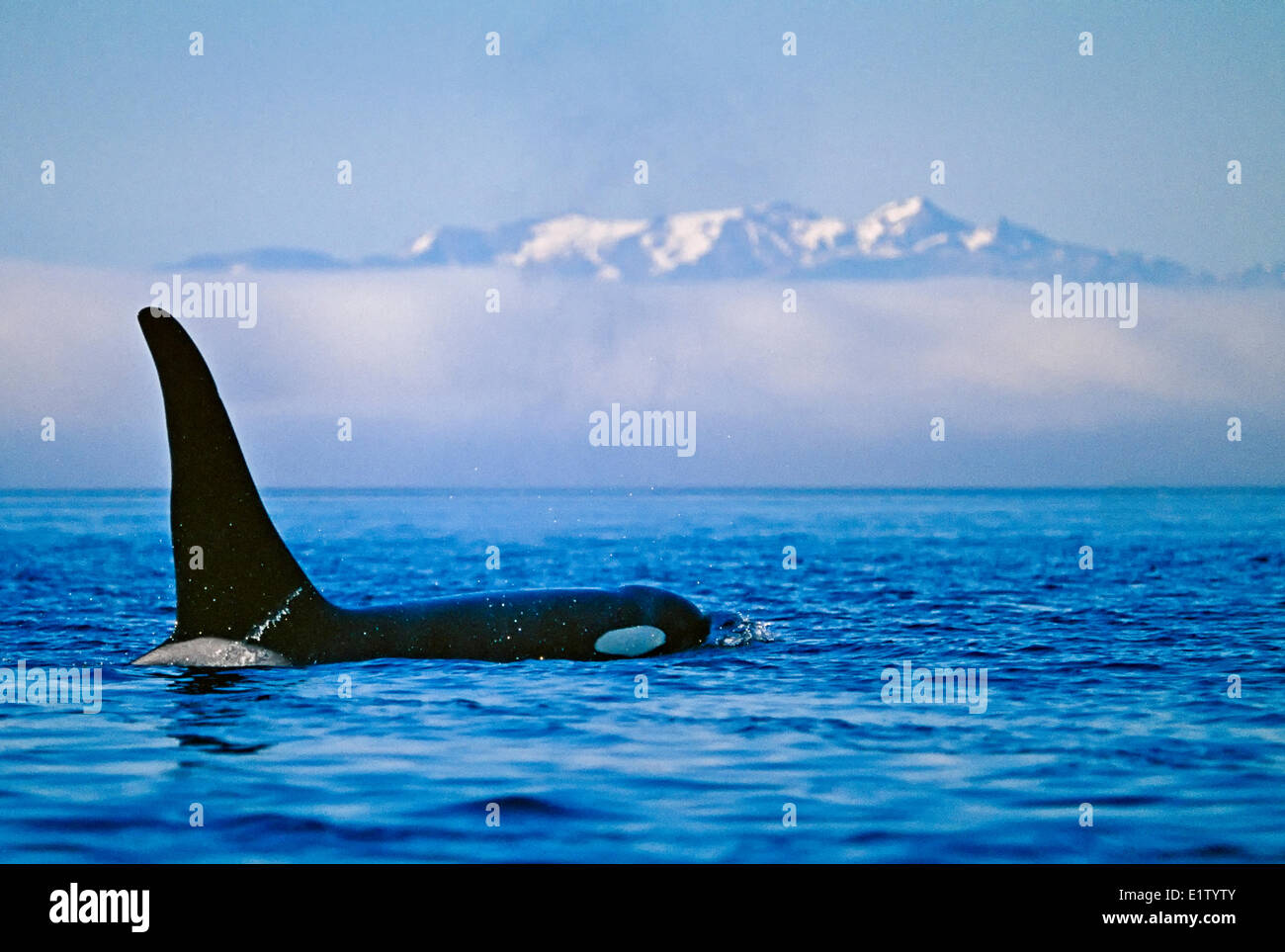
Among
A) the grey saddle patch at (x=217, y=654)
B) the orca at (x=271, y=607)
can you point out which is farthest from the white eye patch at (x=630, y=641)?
the grey saddle patch at (x=217, y=654)

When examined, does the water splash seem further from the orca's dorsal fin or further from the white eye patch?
the orca's dorsal fin

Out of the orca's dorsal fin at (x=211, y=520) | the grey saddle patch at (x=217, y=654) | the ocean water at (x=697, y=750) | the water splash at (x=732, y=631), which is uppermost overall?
the orca's dorsal fin at (x=211, y=520)

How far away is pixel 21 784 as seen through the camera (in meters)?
10.4

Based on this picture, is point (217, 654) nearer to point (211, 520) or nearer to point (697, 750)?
point (211, 520)

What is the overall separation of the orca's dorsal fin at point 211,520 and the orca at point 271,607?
0.03 feet

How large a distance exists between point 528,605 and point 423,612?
1.22m

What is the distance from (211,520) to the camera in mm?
13680

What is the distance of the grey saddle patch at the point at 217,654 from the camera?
46.6ft

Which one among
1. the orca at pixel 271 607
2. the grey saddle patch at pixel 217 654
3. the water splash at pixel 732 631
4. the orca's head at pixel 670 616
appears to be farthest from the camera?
the water splash at pixel 732 631

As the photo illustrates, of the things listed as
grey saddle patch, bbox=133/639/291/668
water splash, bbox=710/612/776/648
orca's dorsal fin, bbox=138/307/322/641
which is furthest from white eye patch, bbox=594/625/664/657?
grey saddle patch, bbox=133/639/291/668

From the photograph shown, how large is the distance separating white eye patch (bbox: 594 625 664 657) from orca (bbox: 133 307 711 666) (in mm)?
13

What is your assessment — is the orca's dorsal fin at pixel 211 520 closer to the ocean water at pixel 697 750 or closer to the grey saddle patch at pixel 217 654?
the grey saddle patch at pixel 217 654

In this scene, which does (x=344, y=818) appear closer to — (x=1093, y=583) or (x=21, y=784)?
(x=21, y=784)
